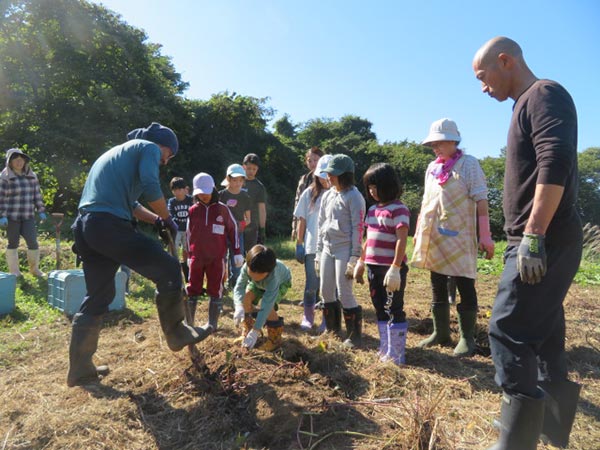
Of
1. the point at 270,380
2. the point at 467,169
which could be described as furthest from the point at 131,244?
the point at 467,169

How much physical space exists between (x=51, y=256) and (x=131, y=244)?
6374 mm

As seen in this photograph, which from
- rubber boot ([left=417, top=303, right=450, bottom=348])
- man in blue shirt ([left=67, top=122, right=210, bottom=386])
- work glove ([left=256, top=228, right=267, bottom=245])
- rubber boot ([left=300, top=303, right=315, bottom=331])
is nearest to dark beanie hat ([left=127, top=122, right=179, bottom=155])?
man in blue shirt ([left=67, top=122, right=210, bottom=386])

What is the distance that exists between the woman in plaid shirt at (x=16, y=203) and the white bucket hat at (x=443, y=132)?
5.91 m

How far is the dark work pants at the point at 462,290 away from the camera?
3.75m

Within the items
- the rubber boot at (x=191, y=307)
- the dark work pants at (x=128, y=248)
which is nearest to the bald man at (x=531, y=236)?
the dark work pants at (x=128, y=248)

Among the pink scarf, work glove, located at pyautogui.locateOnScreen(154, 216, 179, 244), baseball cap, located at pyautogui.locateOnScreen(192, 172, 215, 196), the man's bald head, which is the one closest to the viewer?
the man's bald head

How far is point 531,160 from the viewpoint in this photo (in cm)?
214

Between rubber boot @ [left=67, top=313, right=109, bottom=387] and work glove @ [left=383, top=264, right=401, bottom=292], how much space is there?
7.04 ft

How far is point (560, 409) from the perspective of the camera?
7.54 ft

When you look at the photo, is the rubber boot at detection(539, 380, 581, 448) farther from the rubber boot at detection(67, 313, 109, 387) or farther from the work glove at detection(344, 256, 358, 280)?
the rubber boot at detection(67, 313, 109, 387)

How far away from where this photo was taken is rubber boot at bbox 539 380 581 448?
7.51 feet

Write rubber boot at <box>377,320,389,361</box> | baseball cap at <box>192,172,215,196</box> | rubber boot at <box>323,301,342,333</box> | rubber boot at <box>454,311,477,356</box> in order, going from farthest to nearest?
baseball cap at <box>192,172,215,196</box>, rubber boot at <box>323,301,342,333</box>, rubber boot at <box>454,311,477,356</box>, rubber boot at <box>377,320,389,361</box>

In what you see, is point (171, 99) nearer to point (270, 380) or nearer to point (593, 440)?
point (270, 380)

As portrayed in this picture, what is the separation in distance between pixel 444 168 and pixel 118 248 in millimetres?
2717
